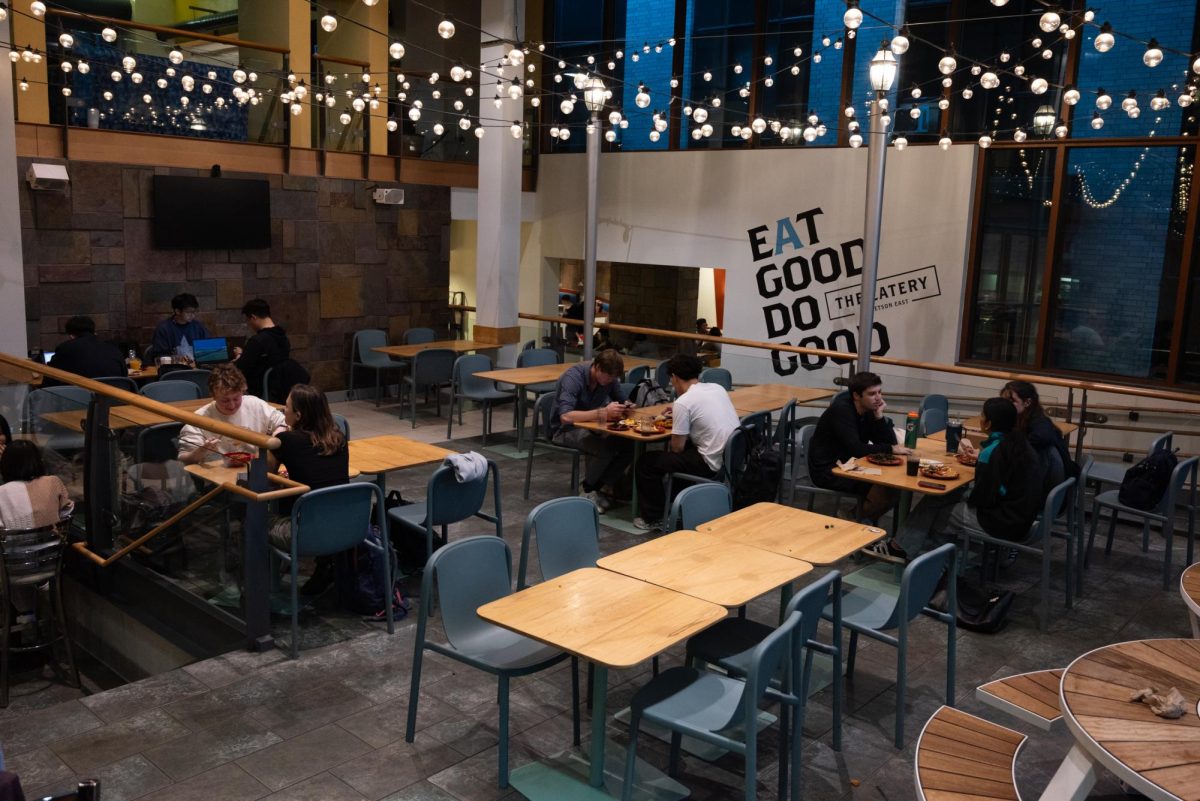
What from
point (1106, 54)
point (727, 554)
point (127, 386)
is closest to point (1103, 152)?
point (1106, 54)

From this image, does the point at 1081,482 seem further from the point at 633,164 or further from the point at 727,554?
the point at 633,164

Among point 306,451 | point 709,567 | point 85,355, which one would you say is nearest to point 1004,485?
point 709,567

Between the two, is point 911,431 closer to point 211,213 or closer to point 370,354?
point 370,354

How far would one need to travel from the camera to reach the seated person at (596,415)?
7371 millimetres

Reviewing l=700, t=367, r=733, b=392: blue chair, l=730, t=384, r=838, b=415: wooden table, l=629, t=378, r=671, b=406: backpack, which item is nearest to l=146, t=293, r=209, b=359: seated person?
l=629, t=378, r=671, b=406: backpack

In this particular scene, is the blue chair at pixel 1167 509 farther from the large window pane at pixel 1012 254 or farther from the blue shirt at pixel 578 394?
the large window pane at pixel 1012 254

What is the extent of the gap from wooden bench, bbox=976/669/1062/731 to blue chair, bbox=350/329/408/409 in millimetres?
8548

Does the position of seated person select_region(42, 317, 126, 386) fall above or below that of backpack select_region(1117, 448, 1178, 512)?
above

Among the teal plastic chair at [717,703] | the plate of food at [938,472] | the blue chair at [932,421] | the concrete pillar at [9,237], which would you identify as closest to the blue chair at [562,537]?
the teal plastic chair at [717,703]

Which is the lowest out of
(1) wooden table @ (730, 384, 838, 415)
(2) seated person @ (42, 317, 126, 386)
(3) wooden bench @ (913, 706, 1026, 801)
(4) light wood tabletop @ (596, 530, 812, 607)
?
(3) wooden bench @ (913, 706, 1026, 801)

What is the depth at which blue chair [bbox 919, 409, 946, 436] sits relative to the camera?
321 inches

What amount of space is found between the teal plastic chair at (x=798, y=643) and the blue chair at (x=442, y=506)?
168 cm

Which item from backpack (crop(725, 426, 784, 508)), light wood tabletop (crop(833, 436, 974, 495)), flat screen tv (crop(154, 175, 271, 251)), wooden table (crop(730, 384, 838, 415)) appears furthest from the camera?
flat screen tv (crop(154, 175, 271, 251))

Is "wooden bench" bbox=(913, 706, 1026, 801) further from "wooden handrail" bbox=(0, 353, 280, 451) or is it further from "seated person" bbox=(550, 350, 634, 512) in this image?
"seated person" bbox=(550, 350, 634, 512)
